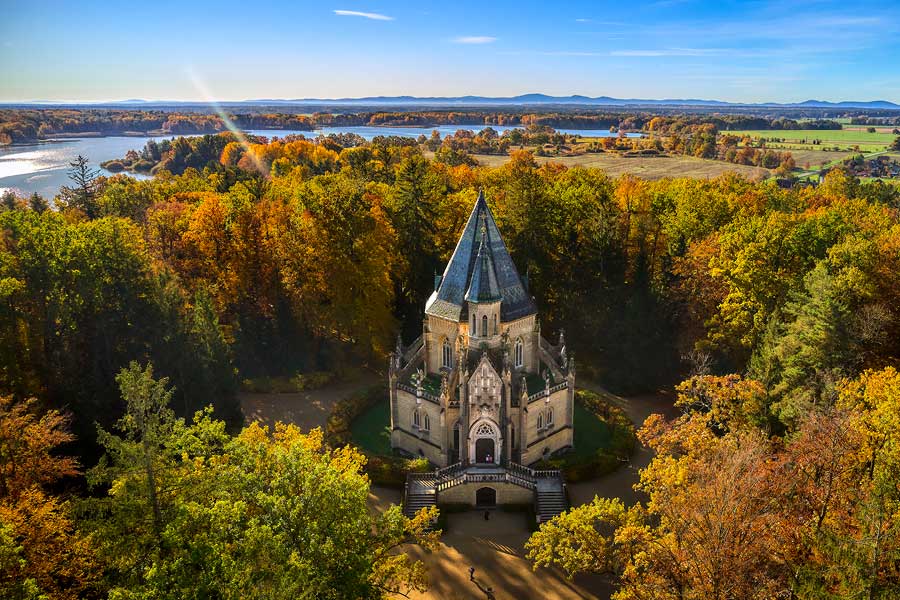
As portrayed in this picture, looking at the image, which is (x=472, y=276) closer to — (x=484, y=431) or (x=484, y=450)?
(x=484, y=431)

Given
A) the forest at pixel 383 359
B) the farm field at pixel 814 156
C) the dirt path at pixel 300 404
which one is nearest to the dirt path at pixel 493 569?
the forest at pixel 383 359

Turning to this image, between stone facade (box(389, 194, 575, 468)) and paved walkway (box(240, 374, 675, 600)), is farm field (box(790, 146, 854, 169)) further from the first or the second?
paved walkway (box(240, 374, 675, 600))

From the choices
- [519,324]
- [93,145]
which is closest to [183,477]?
[519,324]

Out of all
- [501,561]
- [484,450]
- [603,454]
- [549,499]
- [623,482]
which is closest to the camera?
[501,561]

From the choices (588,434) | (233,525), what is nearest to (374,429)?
(588,434)

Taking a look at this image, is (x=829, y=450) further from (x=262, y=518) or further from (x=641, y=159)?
(x=641, y=159)

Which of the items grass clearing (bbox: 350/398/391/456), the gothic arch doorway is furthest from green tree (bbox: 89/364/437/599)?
grass clearing (bbox: 350/398/391/456)

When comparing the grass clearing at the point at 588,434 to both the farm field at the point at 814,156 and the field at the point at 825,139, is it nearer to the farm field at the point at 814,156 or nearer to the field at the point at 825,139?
the farm field at the point at 814,156
